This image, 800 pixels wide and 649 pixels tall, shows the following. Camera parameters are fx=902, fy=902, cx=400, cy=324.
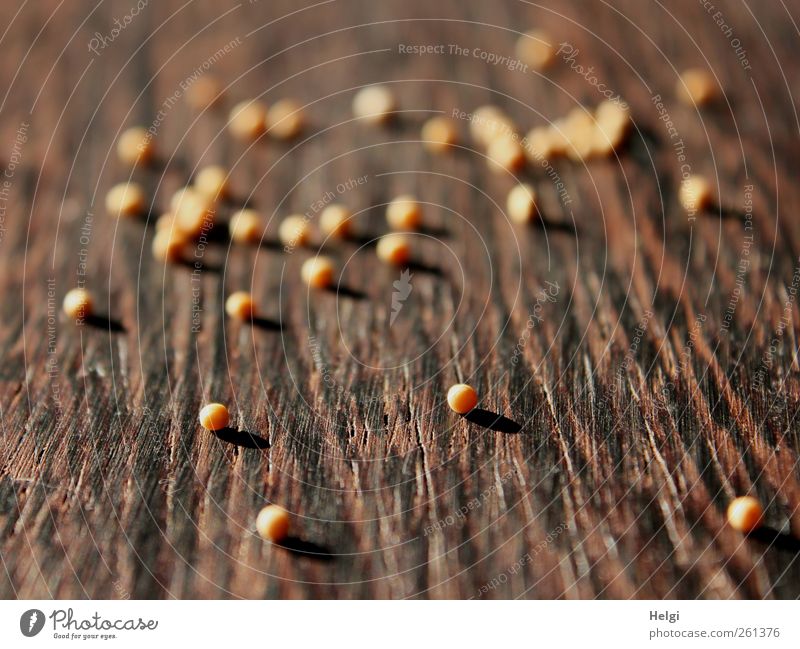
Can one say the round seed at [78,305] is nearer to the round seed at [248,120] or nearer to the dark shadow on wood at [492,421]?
the round seed at [248,120]

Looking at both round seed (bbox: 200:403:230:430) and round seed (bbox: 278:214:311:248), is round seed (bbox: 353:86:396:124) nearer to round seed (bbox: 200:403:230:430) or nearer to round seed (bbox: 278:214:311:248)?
round seed (bbox: 278:214:311:248)

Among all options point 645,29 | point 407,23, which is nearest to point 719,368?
point 645,29

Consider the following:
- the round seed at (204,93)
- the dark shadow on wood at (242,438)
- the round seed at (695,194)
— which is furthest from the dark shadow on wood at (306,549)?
the round seed at (204,93)

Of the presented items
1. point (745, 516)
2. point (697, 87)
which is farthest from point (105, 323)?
point (697, 87)

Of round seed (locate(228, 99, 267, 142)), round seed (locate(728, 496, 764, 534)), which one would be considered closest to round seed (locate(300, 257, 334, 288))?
round seed (locate(228, 99, 267, 142))

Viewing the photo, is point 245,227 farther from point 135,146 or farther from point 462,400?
point 462,400
